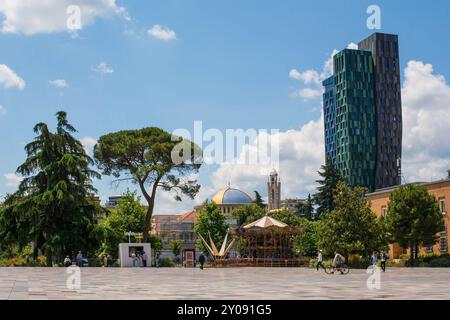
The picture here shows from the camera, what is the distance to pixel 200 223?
91625 millimetres

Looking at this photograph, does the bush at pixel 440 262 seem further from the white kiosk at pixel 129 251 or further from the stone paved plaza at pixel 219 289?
the stone paved plaza at pixel 219 289

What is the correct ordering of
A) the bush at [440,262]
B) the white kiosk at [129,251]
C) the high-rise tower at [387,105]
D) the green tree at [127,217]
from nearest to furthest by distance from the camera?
1. the white kiosk at [129,251]
2. the bush at [440,262]
3. the green tree at [127,217]
4. the high-rise tower at [387,105]

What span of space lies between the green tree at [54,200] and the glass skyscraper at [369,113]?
116 meters

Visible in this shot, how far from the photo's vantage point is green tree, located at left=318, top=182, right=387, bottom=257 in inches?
2092

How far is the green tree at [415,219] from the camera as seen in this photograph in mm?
57594

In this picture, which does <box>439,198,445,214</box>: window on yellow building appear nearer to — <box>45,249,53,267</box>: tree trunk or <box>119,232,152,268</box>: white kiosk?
<box>119,232,152,268</box>: white kiosk

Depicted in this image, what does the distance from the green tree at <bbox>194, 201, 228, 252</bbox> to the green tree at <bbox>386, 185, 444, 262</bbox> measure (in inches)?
1419

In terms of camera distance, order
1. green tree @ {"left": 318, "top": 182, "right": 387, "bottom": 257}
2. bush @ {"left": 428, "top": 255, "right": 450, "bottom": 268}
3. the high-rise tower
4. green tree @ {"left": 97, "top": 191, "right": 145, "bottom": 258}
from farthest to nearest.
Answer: the high-rise tower → green tree @ {"left": 97, "top": 191, "right": 145, "bottom": 258} → bush @ {"left": 428, "top": 255, "right": 450, "bottom": 268} → green tree @ {"left": 318, "top": 182, "right": 387, "bottom": 257}

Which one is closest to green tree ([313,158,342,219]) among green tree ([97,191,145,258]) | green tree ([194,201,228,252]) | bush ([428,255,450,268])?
green tree ([194,201,228,252])

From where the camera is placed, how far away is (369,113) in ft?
553

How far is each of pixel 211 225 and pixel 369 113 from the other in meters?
89.0

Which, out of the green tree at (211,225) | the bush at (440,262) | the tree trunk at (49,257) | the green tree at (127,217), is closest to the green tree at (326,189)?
the green tree at (211,225)

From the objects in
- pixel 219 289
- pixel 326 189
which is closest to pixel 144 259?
pixel 219 289
